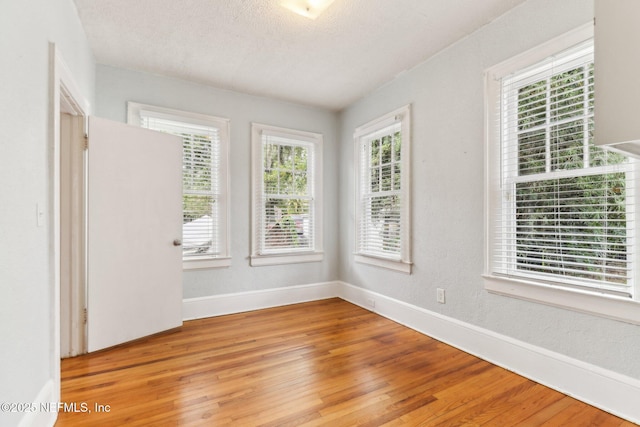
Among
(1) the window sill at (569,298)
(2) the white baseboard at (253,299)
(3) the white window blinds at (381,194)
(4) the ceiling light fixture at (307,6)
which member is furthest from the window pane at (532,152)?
(2) the white baseboard at (253,299)

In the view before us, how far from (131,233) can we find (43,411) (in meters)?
1.47

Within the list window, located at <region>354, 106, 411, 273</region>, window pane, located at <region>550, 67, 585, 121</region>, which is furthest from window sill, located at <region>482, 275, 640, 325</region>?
window pane, located at <region>550, 67, 585, 121</region>

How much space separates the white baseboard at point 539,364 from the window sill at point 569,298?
0.32m

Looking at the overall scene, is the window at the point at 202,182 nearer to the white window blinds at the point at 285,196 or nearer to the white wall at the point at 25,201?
the white window blinds at the point at 285,196

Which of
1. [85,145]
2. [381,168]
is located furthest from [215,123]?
Result: [381,168]

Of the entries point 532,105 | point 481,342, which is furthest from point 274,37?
point 481,342

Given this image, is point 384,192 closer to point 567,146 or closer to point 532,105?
point 532,105

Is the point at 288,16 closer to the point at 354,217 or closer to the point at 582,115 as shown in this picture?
the point at 582,115

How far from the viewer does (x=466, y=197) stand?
2590 mm

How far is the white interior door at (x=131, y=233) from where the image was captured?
2.54 metres

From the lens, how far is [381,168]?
3.61 metres

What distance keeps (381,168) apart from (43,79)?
2919mm

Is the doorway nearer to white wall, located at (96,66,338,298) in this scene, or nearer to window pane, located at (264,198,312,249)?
white wall, located at (96,66,338,298)

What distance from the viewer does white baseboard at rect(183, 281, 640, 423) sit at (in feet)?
5.79
